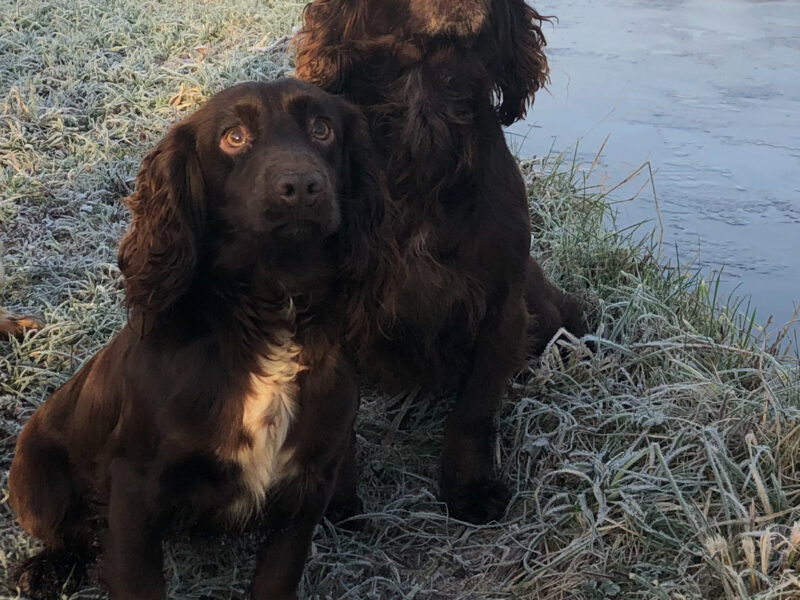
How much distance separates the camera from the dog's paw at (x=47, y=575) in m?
2.43

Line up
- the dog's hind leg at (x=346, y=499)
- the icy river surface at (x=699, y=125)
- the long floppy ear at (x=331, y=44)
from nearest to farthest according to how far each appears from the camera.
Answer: the long floppy ear at (x=331, y=44)
the dog's hind leg at (x=346, y=499)
the icy river surface at (x=699, y=125)

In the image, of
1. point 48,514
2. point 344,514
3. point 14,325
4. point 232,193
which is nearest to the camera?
point 232,193

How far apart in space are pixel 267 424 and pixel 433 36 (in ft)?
3.78

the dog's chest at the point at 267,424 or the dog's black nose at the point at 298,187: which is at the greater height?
the dog's black nose at the point at 298,187

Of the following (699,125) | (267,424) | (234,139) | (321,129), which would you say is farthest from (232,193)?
(699,125)

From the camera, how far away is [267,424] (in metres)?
2.08

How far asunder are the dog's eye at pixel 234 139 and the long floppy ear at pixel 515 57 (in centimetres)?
98

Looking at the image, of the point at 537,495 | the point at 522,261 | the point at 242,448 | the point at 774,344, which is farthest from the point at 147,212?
the point at 774,344

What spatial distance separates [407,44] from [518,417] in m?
1.21

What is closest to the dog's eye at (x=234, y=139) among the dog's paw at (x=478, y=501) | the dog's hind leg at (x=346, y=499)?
the dog's hind leg at (x=346, y=499)

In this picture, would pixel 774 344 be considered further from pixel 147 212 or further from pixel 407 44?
pixel 147 212

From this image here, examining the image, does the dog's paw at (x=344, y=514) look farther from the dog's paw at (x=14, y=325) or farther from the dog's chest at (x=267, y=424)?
the dog's paw at (x=14, y=325)

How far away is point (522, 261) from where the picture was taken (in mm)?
2787

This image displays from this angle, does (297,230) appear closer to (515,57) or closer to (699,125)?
(515,57)
